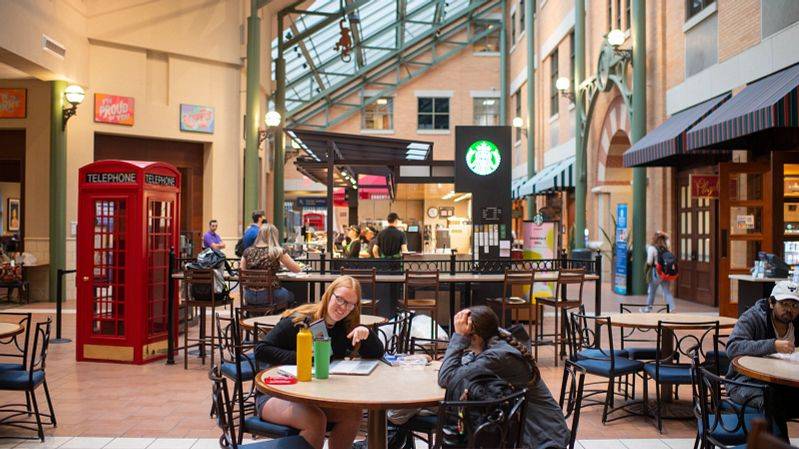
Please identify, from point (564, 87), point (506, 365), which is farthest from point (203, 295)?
point (564, 87)

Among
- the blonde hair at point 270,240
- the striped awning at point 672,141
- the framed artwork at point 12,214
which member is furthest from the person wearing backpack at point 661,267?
the framed artwork at point 12,214

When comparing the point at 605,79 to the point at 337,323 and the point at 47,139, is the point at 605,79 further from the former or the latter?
the point at 337,323

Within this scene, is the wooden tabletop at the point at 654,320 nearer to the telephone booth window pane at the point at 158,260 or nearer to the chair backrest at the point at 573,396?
the chair backrest at the point at 573,396

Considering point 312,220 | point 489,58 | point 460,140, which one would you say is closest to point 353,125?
point 312,220

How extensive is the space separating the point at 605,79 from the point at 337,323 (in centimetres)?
1584

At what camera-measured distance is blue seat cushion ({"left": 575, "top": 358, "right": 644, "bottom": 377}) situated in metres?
6.54

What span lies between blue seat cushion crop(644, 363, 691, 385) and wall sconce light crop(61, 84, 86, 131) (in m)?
13.0

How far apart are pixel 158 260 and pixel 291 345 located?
516 centimetres

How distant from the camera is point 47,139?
16234 mm

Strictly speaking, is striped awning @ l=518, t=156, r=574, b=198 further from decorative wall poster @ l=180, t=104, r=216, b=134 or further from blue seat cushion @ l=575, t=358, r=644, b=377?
blue seat cushion @ l=575, t=358, r=644, b=377

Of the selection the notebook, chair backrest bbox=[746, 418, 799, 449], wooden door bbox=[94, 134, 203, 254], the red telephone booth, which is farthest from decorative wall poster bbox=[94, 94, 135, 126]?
chair backrest bbox=[746, 418, 799, 449]

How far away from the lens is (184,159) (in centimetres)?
1869

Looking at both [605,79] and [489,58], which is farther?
[489,58]

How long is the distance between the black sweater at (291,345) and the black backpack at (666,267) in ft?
33.1
